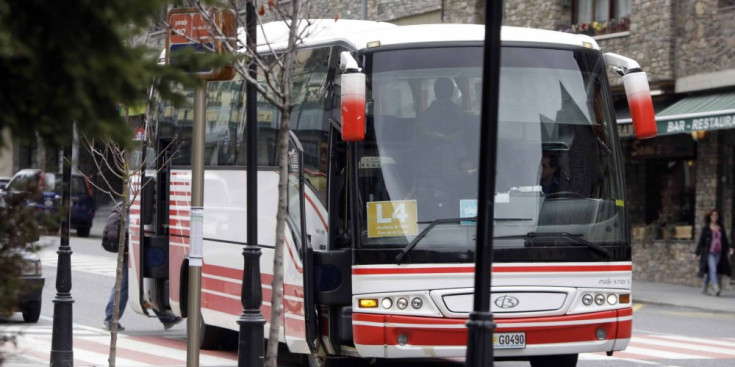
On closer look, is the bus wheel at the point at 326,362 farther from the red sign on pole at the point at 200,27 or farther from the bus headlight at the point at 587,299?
the red sign on pole at the point at 200,27

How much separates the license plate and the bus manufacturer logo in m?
0.24

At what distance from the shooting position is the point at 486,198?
21.6 ft

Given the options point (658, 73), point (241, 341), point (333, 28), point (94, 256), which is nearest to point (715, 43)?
point (658, 73)

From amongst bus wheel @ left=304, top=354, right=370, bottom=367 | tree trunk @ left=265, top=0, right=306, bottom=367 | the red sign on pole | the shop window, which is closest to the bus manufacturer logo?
bus wheel @ left=304, top=354, right=370, bottom=367

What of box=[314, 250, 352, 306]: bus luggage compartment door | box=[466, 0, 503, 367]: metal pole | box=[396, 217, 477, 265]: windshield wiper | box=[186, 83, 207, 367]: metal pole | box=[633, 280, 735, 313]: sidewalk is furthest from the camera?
box=[633, 280, 735, 313]: sidewalk

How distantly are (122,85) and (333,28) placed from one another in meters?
8.67

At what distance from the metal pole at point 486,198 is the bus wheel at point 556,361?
583 centimetres

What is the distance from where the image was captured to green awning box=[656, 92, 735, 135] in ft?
83.4

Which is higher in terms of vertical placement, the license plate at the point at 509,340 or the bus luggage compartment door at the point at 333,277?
the bus luggage compartment door at the point at 333,277

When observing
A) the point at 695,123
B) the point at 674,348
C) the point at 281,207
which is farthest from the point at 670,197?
the point at 281,207

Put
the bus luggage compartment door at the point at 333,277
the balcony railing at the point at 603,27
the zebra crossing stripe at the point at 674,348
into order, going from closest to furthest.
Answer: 1. the bus luggage compartment door at the point at 333,277
2. the zebra crossing stripe at the point at 674,348
3. the balcony railing at the point at 603,27

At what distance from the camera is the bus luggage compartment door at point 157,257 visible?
14938mm

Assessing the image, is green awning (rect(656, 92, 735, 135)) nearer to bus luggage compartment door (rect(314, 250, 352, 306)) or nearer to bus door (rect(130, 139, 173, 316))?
bus door (rect(130, 139, 173, 316))

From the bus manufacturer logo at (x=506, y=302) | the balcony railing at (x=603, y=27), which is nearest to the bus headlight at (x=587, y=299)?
the bus manufacturer logo at (x=506, y=302)
